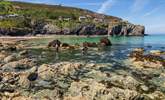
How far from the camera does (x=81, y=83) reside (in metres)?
31.7

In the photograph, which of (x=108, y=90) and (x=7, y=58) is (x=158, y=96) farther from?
(x=7, y=58)

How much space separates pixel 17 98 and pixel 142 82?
51.2 feet

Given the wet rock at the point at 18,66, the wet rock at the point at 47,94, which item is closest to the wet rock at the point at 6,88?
the wet rock at the point at 47,94

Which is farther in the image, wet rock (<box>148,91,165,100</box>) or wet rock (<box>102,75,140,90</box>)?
wet rock (<box>102,75,140,90</box>)

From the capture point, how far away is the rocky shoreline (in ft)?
91.6

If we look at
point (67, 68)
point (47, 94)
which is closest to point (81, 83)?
point (47, 94)

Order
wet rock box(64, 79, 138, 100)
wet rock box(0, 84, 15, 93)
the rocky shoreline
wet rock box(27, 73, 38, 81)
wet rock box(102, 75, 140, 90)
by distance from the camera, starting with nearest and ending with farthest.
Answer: wet rock box(64, 79, 138, 100)
the rocky shoreline
wet rock box(0, 84, 15, 93)
wet rock box(102, 75, 140, 90)
wet rock box(27, 73, 38, 81)

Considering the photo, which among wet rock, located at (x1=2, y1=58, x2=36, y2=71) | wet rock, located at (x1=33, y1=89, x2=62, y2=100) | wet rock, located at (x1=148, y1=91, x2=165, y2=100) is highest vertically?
wet rock, located at (x1=148, y1=91, x2=165, y2=100)

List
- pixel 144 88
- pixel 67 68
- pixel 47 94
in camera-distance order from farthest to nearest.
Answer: pixel 67 68 < pixel 144 88 < pixel 47 94

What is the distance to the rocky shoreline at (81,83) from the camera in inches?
1099

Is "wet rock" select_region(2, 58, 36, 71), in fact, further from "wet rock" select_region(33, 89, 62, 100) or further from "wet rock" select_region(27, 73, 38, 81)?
"wet rock" select_region(33, 89, 62, 100)

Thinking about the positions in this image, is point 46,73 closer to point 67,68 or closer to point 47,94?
point 67,68

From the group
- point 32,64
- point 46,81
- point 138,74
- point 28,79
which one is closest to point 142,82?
point 138,74

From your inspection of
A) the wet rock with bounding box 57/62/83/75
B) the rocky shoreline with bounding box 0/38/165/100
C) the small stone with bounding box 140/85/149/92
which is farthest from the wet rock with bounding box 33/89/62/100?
the wet rock with bounding box 57/62/83/75
